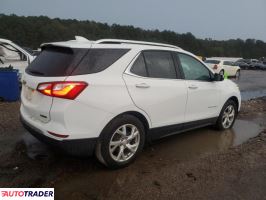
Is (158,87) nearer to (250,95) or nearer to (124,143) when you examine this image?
(124,143)

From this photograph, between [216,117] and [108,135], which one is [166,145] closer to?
[216,117]

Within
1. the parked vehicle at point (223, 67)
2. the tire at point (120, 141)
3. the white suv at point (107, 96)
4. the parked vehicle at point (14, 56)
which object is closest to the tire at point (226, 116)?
the white suv at point (107, 96)

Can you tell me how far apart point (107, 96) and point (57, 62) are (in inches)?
31.4

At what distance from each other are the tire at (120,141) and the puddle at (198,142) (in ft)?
2.02

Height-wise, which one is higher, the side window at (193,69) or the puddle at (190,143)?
the side window at (193,69)

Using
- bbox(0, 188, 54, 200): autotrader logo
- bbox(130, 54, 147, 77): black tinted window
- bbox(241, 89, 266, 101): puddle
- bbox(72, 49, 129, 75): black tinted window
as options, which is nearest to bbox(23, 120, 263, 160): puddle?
bbox(0, 188, 54, 200): autotrader logo

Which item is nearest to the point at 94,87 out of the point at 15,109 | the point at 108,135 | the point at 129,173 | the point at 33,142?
the point at 108,135

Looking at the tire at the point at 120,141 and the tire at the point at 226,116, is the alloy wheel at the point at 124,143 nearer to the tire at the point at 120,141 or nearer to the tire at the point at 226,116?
the tire at the point at 120,141

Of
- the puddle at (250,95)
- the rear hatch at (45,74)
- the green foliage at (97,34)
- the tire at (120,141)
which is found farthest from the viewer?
the green foliage at (97,34)

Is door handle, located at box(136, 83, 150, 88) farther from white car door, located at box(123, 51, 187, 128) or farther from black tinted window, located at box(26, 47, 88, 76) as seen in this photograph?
black tinted window, located at box(26, 47, 88, 76)

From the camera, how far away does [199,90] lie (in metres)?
5.48

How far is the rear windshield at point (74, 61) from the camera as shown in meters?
3.90

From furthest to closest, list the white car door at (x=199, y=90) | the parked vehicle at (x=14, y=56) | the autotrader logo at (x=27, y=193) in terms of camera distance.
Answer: the parked vehicle at (x=14, y=56) < the white car door at (x=199, y=90) < the autotrader logo at (x=27, y=193)

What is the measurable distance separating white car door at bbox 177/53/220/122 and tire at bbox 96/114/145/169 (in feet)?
3.95
